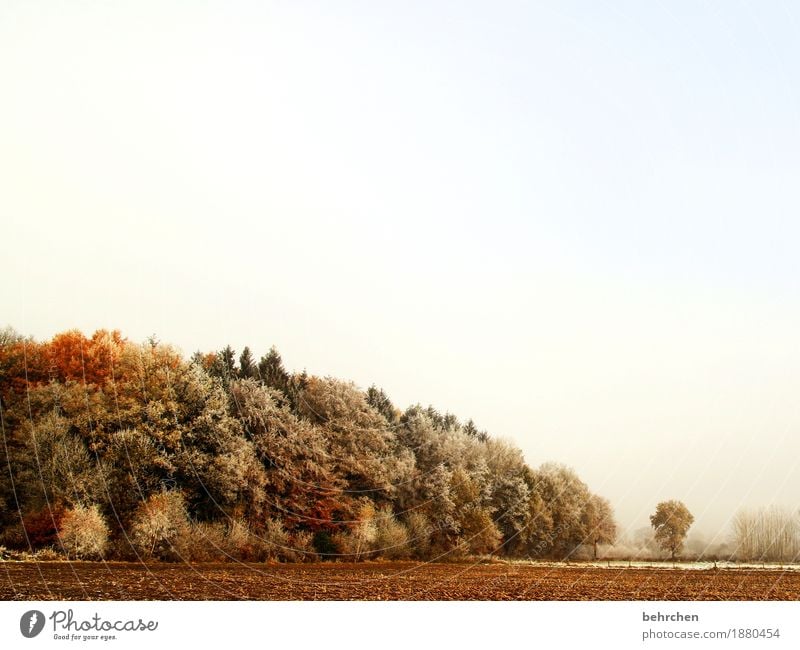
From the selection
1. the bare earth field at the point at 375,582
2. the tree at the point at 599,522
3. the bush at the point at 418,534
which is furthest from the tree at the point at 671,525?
the bush at the point at 418,534

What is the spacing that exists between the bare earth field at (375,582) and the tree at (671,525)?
0.58 m

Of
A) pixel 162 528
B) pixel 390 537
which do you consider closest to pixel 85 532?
pixel 162 528

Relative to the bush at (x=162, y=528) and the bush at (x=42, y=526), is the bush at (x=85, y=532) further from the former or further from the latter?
the bush at (x=162, y=528)

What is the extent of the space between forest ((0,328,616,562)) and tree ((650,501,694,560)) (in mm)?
1257

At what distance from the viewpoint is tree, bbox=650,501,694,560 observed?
17.6 meters

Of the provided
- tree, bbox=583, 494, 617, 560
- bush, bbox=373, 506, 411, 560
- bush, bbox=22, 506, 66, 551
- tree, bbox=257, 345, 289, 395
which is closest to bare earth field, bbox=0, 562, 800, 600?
bush, bbox=373, 506, 411, 560

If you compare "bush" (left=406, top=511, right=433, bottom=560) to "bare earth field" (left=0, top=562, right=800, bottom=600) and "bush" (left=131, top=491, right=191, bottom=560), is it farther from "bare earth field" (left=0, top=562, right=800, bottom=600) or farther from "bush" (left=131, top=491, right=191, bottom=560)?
"bush" (left=131, top=491, right=191, bottom=560)

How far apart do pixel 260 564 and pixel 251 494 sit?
3.50 ft

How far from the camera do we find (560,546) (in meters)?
17.8

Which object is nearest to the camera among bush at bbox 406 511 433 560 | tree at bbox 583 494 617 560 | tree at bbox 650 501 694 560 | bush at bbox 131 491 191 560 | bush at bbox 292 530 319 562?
bush at bbox 131 491 191 560

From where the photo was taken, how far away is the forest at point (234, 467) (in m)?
13.8
